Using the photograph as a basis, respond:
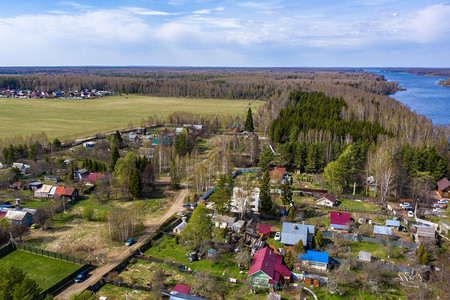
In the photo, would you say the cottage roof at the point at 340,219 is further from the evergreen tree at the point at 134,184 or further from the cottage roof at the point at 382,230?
the evergreen tree at the point at 134,184

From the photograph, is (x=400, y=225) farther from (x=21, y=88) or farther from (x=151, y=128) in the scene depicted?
(x=21, y=88)

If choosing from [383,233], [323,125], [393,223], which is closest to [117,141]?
[323,125]

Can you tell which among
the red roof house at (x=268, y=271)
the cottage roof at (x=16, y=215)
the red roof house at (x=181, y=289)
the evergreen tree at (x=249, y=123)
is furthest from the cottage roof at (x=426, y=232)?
the evergreen tree at (x=249, y=123)

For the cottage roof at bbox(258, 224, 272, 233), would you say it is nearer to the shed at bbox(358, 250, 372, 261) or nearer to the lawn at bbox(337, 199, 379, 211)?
the shed at bbox(358, 250, 372, 261)

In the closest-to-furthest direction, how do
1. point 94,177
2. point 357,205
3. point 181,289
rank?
point 181,289, point 357,205, point 94,177

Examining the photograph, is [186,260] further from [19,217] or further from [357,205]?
[357,205]

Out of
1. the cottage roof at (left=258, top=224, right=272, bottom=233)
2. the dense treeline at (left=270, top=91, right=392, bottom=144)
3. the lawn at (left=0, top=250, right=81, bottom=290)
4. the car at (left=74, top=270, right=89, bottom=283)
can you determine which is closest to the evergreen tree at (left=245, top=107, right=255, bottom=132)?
the dense treeline at (left=270, top=91, right=392, bottom=144)

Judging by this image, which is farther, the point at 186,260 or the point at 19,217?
the point at 19,217

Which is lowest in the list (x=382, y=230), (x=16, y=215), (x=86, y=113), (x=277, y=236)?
(x=277, y=236)
